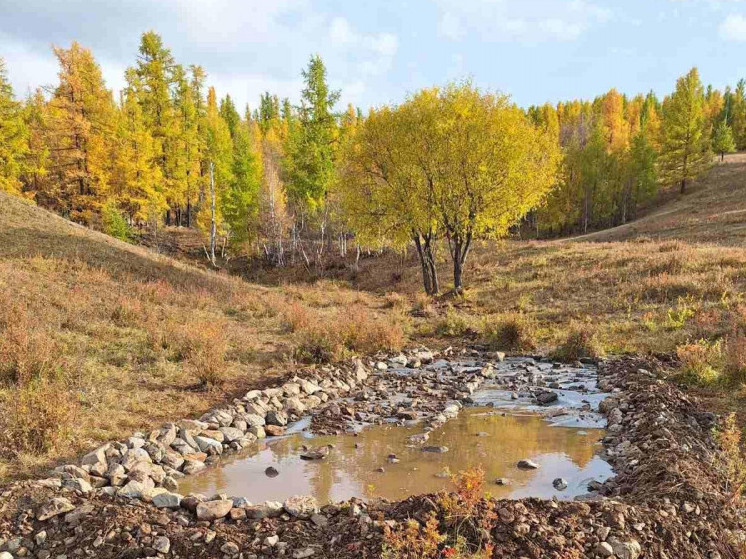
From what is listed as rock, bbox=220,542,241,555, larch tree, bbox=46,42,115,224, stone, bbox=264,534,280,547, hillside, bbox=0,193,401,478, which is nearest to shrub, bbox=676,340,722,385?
hillside, bbox=0,193,401,478

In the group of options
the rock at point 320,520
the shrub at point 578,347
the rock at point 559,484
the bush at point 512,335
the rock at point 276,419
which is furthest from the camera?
the bush at point 512,335

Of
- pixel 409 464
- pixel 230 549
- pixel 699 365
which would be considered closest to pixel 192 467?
pixel 230 549

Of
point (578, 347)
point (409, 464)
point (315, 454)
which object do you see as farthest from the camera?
point (578, 347)

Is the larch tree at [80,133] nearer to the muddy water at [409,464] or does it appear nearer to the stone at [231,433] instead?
the stone at [231,433]

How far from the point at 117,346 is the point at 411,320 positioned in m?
10.2

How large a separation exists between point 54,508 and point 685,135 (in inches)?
2618

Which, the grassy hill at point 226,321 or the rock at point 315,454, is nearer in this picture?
the rock at point 315,454

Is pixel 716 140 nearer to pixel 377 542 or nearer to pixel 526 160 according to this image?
pixel 526 160

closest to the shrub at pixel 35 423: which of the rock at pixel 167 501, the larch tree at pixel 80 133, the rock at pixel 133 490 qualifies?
the rock at pixel 133 490

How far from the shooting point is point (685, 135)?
2195 inches

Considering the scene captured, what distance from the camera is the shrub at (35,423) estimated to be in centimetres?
672

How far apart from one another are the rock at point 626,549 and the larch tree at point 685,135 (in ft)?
208

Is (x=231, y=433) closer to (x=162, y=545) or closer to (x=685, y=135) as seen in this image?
(x=162, y=545)

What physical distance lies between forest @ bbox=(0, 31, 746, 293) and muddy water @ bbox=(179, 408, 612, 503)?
15913mm
